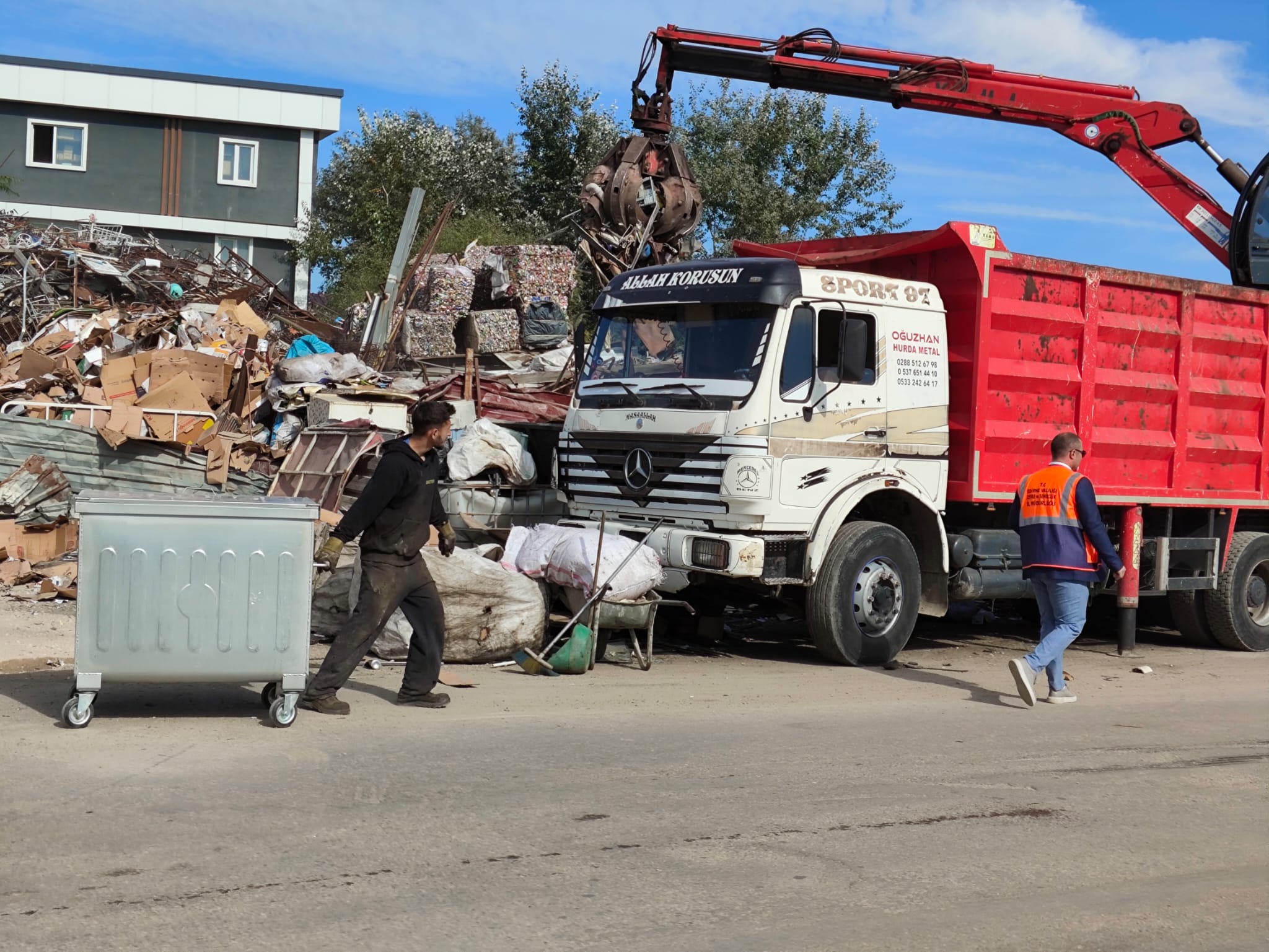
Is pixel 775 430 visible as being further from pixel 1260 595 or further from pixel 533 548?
pixel 1260 595

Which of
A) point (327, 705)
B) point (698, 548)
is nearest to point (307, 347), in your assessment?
point (698, 548)

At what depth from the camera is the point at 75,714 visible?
6582 millimetres

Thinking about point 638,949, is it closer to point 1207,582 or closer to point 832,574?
point 832,574

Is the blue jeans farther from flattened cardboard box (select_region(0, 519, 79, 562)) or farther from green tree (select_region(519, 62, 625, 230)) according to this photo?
green tree (select_region(519, 62, 625, 230))

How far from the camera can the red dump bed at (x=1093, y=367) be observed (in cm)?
1030

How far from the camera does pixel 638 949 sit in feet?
13.2

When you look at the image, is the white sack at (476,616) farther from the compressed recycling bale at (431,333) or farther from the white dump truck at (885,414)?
the compressed recycling bale at (431,333)

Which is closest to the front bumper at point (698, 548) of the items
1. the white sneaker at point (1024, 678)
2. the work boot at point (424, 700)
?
the white sneaker at point (1024, 678)

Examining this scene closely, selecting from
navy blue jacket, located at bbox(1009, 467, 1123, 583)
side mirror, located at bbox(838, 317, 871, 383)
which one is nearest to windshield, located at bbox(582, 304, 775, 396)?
side mirror, located at bbox(838, 317, 871, 383)

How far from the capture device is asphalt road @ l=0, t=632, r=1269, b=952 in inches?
167

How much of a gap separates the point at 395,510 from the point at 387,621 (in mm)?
645

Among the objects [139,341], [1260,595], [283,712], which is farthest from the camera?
[139,341]

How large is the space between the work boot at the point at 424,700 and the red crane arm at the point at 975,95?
8077 mm

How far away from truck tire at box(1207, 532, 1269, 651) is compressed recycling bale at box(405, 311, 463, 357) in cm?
1000
